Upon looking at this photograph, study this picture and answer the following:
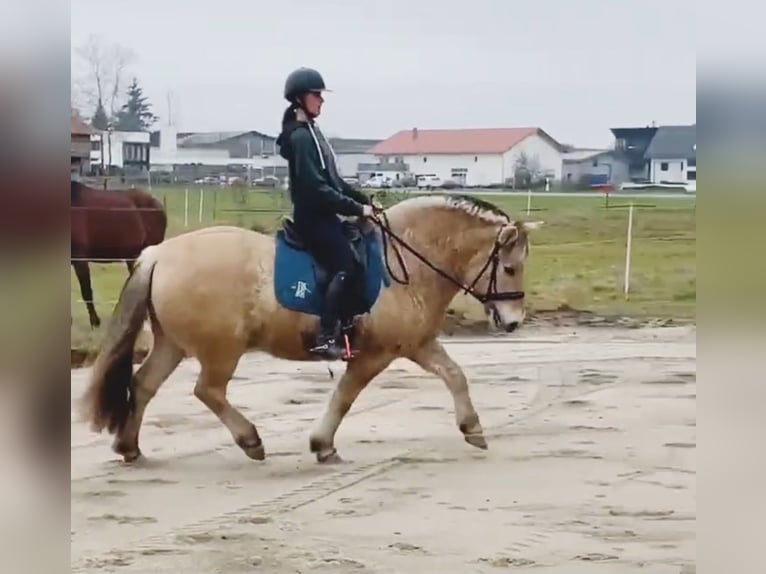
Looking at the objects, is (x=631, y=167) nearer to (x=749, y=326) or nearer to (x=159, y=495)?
(x=749, y=326)

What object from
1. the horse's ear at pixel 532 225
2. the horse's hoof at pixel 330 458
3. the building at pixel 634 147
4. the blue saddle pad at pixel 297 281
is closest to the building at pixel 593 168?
the building at pixel 634 147

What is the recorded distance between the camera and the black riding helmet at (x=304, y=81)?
3.38 meters

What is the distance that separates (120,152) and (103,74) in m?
0.22

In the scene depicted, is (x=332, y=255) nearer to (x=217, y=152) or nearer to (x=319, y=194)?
(x=319, y=194)

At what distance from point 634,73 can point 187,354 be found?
1.45 m

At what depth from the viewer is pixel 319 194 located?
11.2 feet

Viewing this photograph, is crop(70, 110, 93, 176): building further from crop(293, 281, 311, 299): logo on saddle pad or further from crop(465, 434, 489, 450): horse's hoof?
crop(465, 434, 489, 450): horse's hoof

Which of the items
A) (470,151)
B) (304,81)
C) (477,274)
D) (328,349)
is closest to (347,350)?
(328,349)

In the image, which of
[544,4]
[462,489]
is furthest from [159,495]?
[544,4]

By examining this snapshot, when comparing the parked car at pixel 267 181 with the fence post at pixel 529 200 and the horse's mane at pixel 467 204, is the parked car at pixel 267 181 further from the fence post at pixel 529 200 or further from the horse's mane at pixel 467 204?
the fence post at pixel 529 200

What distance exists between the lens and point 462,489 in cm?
346

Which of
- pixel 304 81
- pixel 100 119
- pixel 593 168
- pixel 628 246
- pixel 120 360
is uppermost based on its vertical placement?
pixel 304 81

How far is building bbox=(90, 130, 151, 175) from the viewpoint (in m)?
3.42

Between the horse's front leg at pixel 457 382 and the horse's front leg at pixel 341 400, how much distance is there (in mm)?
107
